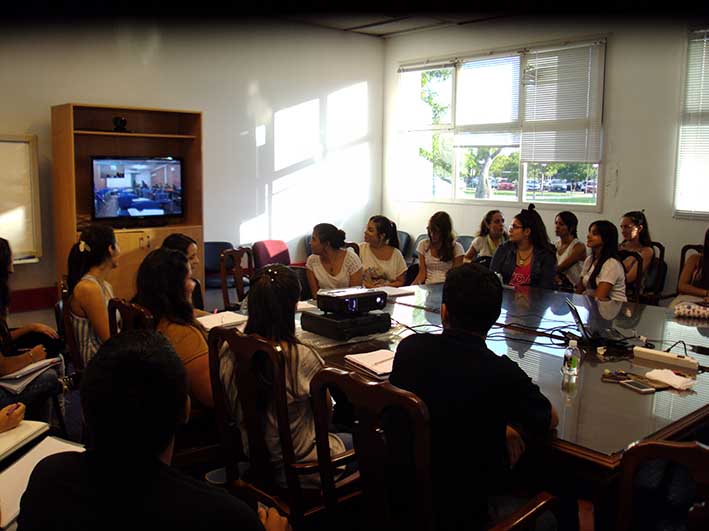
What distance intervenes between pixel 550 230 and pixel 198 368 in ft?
16.0

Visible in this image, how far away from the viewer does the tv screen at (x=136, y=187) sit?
217 inches

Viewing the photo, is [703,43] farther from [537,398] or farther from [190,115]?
[537,398]

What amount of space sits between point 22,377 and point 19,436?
1384 millimetres

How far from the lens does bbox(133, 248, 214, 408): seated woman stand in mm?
2354

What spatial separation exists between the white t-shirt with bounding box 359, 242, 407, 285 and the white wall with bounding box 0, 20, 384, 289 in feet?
5.63

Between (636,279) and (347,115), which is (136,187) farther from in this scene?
(636,279)

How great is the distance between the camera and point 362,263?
4.62 m

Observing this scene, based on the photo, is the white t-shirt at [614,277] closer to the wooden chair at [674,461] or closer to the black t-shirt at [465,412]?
the black t-shirt at [465,412]

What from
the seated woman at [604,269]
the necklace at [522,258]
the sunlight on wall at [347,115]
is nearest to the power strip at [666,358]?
the seated woman at [604,269]

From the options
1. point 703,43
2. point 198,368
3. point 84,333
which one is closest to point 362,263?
point 84,333

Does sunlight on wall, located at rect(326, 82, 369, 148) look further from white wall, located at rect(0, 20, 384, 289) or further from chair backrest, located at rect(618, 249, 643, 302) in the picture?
chair backrest, located at rect(618, 249, 643, 302)

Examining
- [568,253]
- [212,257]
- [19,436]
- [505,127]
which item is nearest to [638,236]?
[568,253]

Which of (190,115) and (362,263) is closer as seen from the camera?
(362,263)

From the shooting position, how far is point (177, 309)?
2.46 metres
